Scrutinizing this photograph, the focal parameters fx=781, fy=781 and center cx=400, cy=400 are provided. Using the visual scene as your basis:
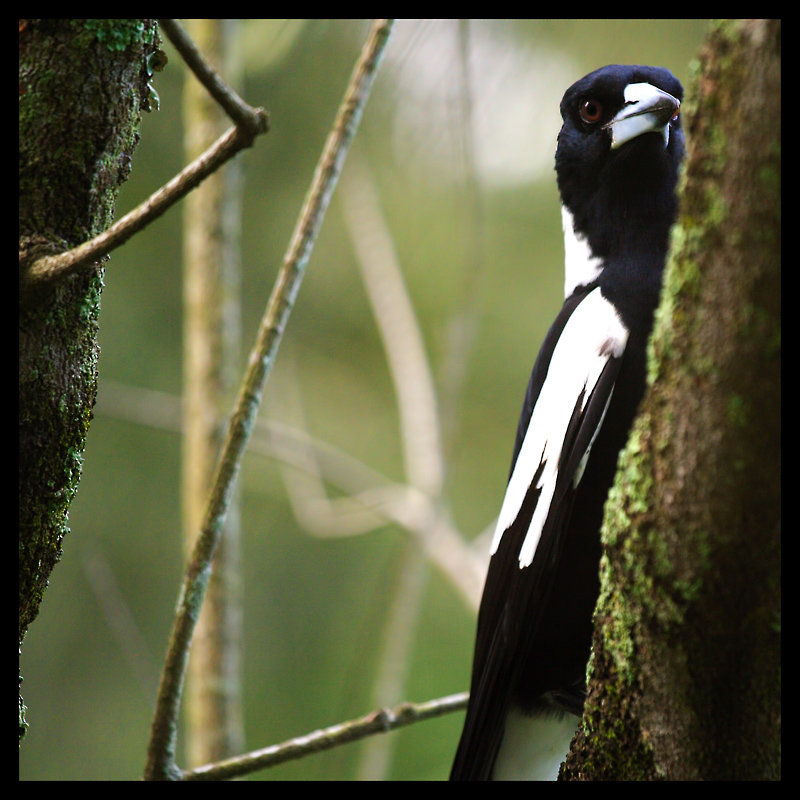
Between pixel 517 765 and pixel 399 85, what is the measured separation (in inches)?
73.8

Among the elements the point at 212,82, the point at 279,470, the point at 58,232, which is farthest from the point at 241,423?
the point at 279,470

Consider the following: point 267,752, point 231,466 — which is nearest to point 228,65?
point 231,466

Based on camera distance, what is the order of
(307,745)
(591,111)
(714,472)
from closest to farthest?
1. (714,472)
2. (307,745)
3. (591,111)

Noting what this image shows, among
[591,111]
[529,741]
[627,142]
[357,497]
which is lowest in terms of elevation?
[529,741]

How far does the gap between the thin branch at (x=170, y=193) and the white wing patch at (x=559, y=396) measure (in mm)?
660

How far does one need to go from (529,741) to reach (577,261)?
0.99m

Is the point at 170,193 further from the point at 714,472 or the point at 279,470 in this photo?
the point at 279,470

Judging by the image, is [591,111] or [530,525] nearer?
[530,525]

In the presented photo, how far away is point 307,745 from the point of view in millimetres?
1132

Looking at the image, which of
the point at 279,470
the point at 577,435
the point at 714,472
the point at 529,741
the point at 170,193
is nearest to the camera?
the point at 714,472

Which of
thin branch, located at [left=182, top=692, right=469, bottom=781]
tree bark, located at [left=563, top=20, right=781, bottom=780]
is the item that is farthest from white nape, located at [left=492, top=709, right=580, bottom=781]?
tree bark, located at [left=563, top=20, right=781, bottom=780]

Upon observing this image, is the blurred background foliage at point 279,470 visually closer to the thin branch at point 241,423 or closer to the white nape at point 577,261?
the white nape at point 577,261

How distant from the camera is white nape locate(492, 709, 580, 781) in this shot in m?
1.49

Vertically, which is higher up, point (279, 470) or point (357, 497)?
point (279, 470)
